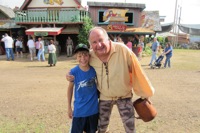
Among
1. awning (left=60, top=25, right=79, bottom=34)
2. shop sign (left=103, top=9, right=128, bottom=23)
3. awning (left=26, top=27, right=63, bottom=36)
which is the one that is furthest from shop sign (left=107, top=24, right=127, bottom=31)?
awning (left=26, top=27, right=63, bottom=36)

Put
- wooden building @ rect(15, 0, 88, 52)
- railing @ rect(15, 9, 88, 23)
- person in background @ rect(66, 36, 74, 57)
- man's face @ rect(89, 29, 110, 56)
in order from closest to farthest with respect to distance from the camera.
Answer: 1. man's face @ rect(89, 29, 110, 56)
2. wooden building @ rect(15, 0, 88, 52)
3. railing @ rect(15, 9, 88, 23)
4. person in background @ rect(66, 36, 74, 57)

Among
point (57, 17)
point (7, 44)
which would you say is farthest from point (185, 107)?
point (57, 17)

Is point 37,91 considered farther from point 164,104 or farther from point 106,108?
point 106,108

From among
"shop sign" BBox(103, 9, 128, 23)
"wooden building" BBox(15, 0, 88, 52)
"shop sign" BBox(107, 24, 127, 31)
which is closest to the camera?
"wooden building" BBox(15, 0, 88, 52)

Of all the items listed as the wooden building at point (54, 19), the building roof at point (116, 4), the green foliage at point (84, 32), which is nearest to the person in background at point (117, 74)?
the green foliage at point (84, 32)

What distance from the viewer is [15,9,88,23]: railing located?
16.1 metres

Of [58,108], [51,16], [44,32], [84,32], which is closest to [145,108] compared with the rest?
[58,108]

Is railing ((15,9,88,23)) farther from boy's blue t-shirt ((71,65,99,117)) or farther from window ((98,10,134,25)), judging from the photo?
boy's blue t-shirt ((71,65,99,117))

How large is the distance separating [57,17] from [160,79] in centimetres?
1105

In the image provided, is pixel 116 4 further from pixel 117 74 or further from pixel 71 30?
pixel 117 74

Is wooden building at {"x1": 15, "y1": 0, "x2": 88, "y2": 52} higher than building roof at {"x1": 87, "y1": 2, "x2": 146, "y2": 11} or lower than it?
lower

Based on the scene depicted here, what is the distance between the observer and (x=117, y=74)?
2486mm

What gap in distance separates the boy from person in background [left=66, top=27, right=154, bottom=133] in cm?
8

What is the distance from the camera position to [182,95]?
5859 millimetres
